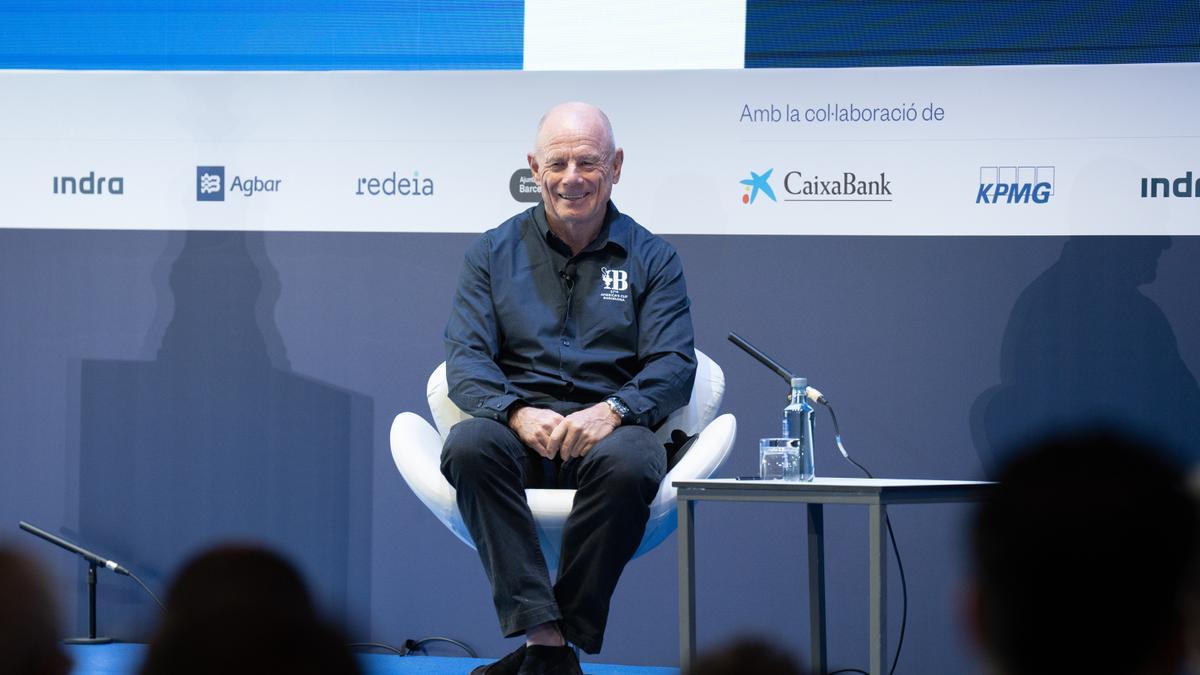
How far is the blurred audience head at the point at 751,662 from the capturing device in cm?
69

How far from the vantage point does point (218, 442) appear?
438cm

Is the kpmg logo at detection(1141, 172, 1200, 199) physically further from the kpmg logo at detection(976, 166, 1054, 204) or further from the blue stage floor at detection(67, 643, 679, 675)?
the blue stage floor at detection(67, 643, 679, 675)

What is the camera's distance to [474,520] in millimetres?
2904

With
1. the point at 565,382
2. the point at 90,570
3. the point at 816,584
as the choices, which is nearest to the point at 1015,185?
the point at 816,584

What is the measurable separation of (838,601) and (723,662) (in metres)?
3.56

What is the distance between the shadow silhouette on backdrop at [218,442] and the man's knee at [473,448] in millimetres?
1408

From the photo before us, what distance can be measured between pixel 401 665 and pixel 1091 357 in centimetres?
218

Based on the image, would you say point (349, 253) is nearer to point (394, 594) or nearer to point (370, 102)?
point (370, 102)

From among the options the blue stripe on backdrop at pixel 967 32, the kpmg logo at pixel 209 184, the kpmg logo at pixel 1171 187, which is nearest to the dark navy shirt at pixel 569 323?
the blue stripe on backdrop at pixel 967 32

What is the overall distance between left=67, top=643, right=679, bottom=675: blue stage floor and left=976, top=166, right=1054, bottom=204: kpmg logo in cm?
168

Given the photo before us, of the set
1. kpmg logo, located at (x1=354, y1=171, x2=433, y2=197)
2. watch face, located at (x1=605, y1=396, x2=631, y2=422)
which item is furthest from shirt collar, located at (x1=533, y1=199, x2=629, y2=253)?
kpmg logo, located at (x1=354, y1=171, x2=433, y2=197)

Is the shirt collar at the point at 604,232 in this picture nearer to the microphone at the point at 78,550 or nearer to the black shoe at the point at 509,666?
the black shoe at the point at 509,666

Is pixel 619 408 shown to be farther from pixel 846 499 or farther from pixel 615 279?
pixel 846 499

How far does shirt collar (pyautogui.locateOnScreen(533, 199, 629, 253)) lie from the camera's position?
11.1 feet
